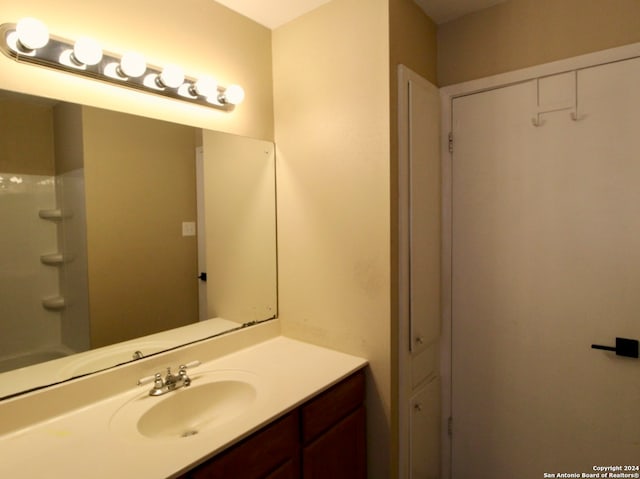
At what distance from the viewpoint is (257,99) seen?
1793 mm

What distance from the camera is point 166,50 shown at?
4.74ft

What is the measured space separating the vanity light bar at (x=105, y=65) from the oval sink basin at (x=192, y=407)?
112 centimetres

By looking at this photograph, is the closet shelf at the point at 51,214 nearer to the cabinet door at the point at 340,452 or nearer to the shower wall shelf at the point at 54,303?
the shower wall shelf at the point at 54,303

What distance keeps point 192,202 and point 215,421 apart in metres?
0.90

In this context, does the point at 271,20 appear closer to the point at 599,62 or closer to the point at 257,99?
the point at 257,99

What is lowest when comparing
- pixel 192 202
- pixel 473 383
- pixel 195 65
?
pixel 473 383

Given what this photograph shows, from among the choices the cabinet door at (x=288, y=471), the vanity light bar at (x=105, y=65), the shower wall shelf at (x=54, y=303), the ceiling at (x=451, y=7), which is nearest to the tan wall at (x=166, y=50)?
the vanity light bar at (x=105, y=65)

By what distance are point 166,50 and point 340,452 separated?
1.73m

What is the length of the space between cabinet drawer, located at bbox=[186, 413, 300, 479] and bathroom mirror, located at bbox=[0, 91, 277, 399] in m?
0.58

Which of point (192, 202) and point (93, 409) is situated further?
point (192, 202)

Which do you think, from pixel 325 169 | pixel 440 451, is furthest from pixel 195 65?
pixel 440 451

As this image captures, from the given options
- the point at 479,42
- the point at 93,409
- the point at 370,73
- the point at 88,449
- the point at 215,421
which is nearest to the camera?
the point at 88,449

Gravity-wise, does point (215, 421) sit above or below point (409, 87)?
below

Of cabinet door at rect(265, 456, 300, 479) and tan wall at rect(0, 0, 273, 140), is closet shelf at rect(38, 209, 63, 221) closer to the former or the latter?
tan wall at rect(0, 0, 273, 140)
